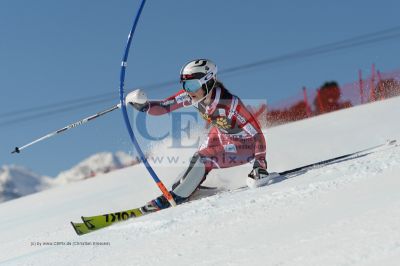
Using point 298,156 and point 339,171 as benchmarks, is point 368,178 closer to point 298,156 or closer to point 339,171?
point 339,171

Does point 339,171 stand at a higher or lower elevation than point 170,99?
lower

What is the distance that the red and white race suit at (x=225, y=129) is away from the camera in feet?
23.5

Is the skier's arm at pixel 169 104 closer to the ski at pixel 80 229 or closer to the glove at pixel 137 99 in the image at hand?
the glove at pixel 137 99

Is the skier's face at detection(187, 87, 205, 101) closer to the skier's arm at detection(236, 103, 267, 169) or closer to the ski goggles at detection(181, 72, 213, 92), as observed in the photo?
the ski goggles at detection(181, 72, 213, 92)

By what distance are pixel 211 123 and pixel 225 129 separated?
7.3 inches

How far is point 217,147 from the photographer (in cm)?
751

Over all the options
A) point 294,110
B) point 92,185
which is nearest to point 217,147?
point 92,185

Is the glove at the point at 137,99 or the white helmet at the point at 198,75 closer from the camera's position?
the white helmet at the point at 198,75

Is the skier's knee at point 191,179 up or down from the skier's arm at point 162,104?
down

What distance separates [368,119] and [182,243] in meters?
8.78

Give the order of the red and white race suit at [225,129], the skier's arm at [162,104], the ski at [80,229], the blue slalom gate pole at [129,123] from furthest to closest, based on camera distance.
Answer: the skier's arm at [162,104] < the red and white race suit at [225,129] < the blue slalom gate pole at [129,123] < the ski at [80,229]

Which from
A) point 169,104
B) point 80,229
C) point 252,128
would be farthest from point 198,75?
point 80,229

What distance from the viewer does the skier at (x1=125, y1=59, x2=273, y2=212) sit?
7.07 m

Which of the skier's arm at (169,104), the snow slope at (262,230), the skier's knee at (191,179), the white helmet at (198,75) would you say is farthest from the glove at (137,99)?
the snow slope at (262,230)
